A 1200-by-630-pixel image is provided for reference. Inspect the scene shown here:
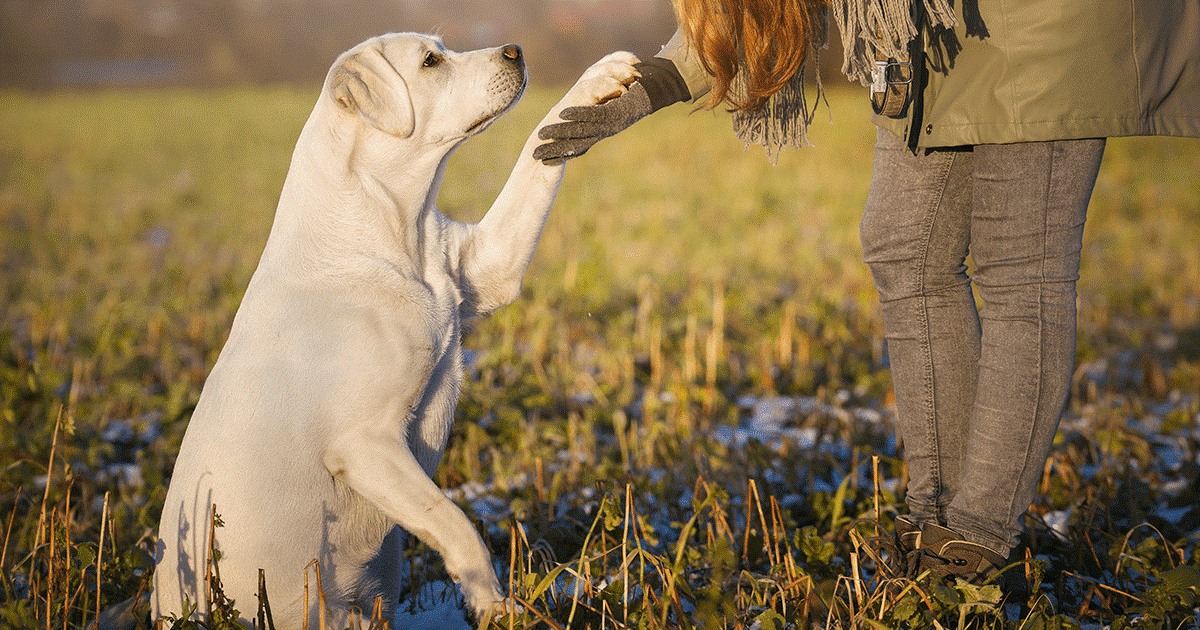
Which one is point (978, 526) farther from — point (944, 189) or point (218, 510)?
point (218, 510)

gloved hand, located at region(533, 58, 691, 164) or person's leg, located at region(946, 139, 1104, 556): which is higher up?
gloved hand, located at region(533, 58, 691, 164)

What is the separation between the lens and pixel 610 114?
2.28 meters

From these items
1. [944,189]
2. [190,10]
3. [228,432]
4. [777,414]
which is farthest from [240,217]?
[190,10]

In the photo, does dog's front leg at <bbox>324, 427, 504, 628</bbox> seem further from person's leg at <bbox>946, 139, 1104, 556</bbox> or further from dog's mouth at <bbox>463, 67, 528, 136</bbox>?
person's leg at <bbox>946, 139, 1104, 556</bbox>

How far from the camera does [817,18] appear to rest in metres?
2.38

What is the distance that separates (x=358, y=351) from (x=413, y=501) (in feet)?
1.26

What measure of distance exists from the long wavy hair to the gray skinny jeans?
13.3 inches

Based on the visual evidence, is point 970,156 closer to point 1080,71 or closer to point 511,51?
point 1080,71

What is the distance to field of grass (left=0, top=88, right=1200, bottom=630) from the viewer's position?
7.39ft


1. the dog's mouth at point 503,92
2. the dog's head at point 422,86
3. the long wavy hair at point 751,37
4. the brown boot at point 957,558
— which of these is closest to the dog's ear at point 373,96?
the dog's head at point 422,86

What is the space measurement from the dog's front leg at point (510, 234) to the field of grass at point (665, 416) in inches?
14.6

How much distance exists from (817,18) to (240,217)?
843 cm

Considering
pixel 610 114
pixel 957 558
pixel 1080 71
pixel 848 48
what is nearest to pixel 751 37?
pixel 848 48

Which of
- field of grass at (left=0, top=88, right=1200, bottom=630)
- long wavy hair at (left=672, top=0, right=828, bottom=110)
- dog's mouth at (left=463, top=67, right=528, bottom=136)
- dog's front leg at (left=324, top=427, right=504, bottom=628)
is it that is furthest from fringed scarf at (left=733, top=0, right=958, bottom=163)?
dog's front leg at (left=324, top=427, right=504, bottom=628)
